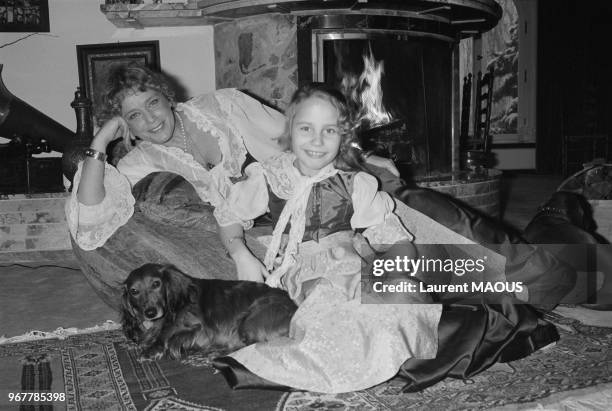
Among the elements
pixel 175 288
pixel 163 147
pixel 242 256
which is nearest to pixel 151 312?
pixel 175 288

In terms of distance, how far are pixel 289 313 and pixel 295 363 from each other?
9.9 inches

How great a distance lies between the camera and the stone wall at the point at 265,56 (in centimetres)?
383

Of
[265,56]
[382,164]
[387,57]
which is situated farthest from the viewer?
[387,57]

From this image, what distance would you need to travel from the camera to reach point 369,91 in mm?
4039

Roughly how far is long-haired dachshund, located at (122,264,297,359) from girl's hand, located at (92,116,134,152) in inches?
20.7

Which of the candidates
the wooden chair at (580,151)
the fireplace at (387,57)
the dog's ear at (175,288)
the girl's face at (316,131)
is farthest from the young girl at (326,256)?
the wooden chair at (580,151)

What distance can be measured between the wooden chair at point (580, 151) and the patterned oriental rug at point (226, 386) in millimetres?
5980

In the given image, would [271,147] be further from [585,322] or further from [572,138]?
[572,138]

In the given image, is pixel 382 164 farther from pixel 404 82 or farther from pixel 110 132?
pixel 404 82

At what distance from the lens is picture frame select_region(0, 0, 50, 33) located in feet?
14.7

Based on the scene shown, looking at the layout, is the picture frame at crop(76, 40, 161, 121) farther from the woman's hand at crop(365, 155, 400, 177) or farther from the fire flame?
the woman's hand at crop(365, 155, 400, 177)

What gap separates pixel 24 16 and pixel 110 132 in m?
2.97

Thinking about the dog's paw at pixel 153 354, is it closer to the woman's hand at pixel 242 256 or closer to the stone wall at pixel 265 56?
the woman's hand at pixel 242 256

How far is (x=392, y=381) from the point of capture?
1.76 meters
